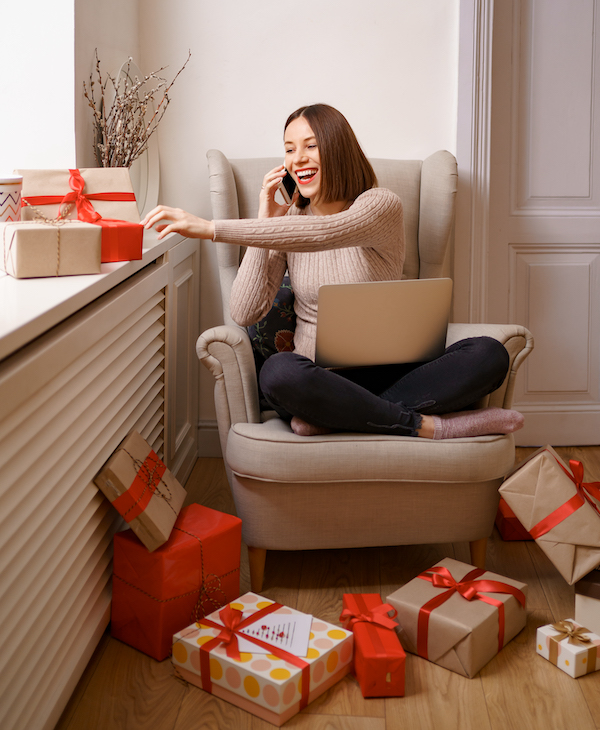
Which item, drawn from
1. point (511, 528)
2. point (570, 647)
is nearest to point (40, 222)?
point (570, 647)

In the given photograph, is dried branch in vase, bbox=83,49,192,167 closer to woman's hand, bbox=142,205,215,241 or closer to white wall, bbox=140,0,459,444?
woman's hand, bbox=142,205,215,241

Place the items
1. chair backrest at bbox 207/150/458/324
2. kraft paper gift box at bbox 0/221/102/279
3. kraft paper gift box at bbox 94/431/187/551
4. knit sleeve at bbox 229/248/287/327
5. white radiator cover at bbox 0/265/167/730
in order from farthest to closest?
chair backrest at bbox 207/150/458/324
knit sleeve at bbox 229/248/287/327
kraft paper gift box at bbox 94/431/187/551
kraft paper gift box at bbox 0/221/102/279
white radiator cover at bbox 0/265/167/730

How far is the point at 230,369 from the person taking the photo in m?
1.70

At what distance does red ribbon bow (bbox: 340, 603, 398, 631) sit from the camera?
1.39 meters

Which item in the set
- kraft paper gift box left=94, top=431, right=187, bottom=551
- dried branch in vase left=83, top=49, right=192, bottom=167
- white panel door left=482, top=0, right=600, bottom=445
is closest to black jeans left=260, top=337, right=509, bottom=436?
kraft paper gift box left=94, top=431, right=187, bottom=551

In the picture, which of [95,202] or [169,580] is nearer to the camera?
[169,580]

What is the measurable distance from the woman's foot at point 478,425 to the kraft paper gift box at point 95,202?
0.79 metres

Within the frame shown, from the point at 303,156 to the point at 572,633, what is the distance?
4.17 feet

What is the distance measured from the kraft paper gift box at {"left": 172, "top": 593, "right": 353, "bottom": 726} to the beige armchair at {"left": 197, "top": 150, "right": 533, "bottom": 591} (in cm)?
27

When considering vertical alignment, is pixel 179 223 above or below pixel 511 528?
above

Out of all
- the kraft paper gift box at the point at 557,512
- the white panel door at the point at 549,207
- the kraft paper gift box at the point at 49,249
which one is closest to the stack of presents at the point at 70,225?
the kraft paper gift box at the point at 49,249

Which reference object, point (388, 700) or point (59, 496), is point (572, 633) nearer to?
point (388, 700)

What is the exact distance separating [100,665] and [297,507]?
53 centimetres

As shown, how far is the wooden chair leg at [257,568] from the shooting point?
1.66 metres
